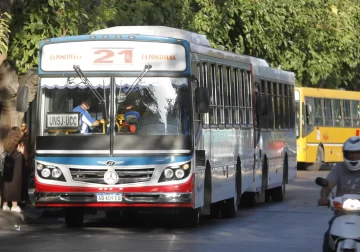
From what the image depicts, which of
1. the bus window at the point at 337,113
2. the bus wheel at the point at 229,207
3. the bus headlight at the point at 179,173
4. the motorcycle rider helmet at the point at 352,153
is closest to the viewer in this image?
the motorcycle rider helmet at the point at 352,153

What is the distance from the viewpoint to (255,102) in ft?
76.0

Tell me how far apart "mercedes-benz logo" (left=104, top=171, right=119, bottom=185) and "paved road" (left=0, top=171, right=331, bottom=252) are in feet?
2.41

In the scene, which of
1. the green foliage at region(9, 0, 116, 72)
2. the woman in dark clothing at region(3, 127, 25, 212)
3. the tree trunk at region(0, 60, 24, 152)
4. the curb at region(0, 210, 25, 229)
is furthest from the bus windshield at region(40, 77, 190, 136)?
the tree trunk at region(0, 60, 24, 152)

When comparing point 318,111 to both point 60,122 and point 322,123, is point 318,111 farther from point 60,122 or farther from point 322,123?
point 60,122

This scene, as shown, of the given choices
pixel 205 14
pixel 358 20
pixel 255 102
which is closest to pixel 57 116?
pixel 255 102

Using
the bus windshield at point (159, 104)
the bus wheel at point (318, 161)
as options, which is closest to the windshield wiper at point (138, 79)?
the bus windshield at point (159, 104)

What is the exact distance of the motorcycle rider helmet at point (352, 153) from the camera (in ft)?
34.2

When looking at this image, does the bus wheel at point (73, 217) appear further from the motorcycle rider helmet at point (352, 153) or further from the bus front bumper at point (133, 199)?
the motorcycle rider helmet at point (352, 153)

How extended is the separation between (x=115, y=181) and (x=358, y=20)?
28.1m

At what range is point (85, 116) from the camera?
17438 mm

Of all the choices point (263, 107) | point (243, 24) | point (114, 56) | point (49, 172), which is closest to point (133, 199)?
point (49, 172)

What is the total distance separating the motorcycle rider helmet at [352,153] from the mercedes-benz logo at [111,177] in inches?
270

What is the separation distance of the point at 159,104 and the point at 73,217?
2.48 meters

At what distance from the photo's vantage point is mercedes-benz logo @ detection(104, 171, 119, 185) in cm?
1712
